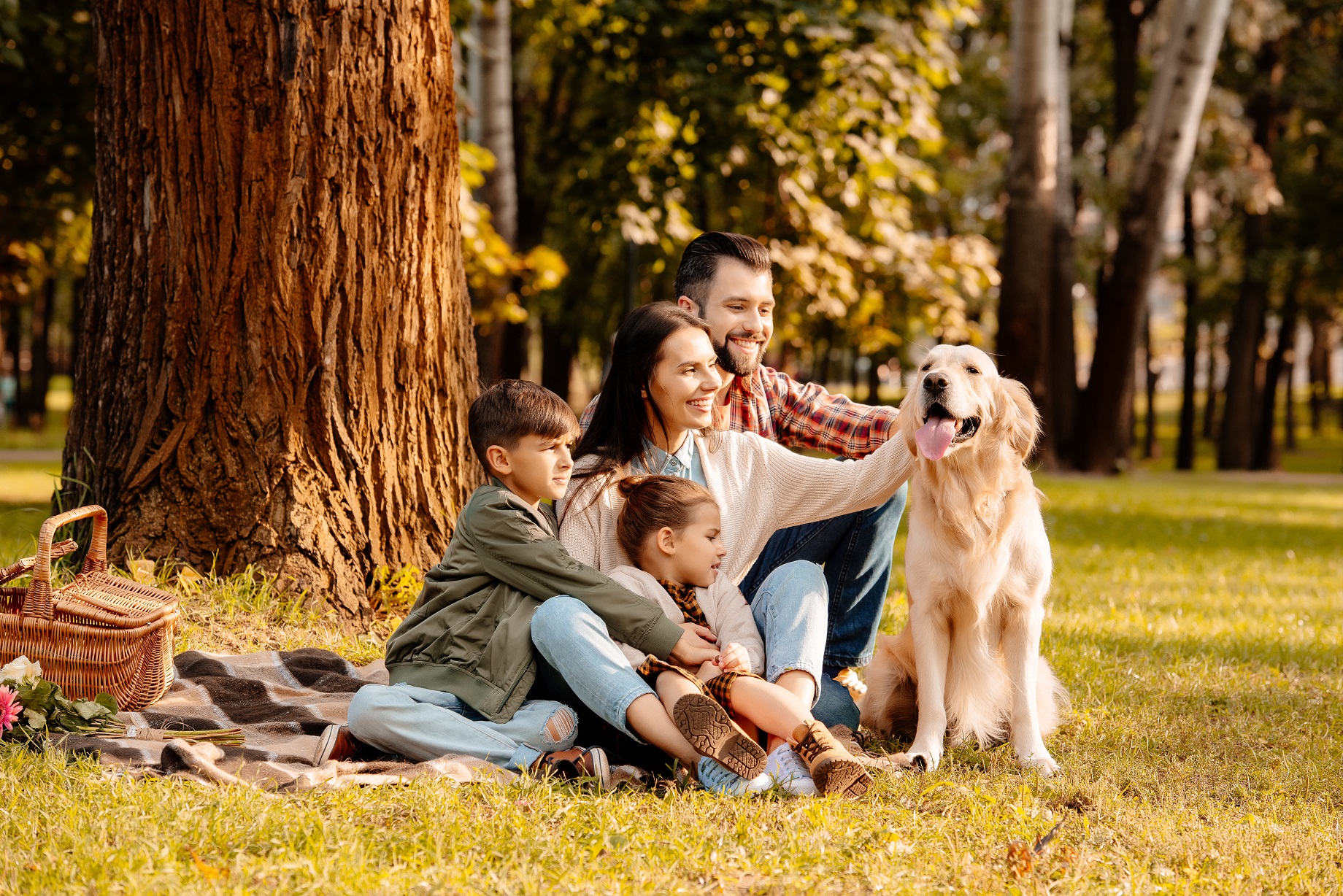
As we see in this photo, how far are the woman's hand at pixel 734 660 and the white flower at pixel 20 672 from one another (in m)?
1.90

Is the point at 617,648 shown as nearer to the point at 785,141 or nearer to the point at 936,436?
the point at 936,436

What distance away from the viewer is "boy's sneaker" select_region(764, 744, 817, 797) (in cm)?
302

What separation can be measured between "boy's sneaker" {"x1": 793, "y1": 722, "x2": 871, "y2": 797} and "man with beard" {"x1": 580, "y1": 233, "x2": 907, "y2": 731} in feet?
2.61

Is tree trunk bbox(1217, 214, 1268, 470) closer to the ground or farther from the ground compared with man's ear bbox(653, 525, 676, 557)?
farther from the ground

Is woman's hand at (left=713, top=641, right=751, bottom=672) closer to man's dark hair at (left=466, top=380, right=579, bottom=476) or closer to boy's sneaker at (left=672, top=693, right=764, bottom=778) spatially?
boy's sneaker at (left=672, top=693, right=764, bottom=778)

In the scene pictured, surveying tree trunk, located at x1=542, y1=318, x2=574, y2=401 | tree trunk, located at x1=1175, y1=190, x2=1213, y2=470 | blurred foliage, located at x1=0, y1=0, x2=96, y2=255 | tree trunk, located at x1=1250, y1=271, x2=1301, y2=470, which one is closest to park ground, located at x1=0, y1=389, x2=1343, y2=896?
blurred foliage, located at x1=0, y1=0, x2=96, y2=255

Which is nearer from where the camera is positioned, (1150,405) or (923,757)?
(923,757)

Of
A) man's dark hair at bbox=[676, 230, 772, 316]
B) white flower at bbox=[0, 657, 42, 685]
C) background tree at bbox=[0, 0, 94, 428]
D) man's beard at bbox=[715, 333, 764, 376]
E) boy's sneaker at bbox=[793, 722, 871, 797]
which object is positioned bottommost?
boy's sneaker at bbox=[793, 722, 871, 797]

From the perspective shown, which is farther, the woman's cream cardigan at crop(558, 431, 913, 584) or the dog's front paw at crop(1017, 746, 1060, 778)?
the woman's cream cardigan at crop(558, 431, 913, 584)

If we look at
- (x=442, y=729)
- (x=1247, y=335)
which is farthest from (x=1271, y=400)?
(x=442, y=729)

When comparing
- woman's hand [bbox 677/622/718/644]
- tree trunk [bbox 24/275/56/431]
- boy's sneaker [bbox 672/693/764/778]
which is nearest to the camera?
boy's sneaker [bbox 672/693/764/778]

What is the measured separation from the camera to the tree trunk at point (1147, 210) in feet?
42.4

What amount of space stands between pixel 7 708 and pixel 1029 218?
12.7 meters

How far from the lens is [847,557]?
13.8ft
